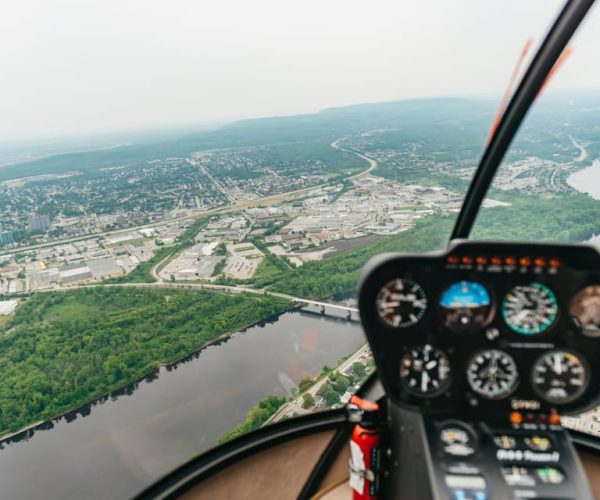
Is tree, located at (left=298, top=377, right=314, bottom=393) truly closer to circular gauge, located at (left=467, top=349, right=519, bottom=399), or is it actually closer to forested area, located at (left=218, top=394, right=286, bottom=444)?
forested area, located at (left=218, top=394, right=286, bottom=444)

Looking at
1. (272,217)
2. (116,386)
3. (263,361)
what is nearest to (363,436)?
(263,361)

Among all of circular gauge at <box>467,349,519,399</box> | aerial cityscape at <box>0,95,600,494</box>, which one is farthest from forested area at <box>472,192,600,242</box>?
circular gauge at <box>467,349,519,399</box>

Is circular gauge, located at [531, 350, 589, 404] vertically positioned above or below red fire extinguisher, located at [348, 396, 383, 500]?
above

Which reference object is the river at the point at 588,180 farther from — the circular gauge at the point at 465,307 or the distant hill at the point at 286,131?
the circular gauge at the point at 465,307

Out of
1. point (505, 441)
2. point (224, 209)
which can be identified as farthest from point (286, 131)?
point (505, 441)

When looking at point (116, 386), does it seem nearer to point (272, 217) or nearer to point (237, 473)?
point (237, 473)

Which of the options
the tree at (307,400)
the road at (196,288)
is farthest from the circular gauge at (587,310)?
the road at (196,288)
